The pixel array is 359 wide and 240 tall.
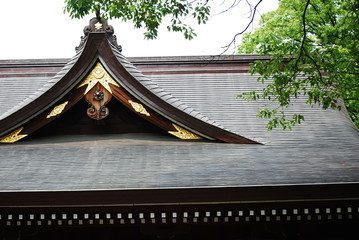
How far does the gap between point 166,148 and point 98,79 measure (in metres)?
1.51

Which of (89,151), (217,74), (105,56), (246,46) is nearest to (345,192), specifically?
(89,151)

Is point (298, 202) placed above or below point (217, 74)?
below

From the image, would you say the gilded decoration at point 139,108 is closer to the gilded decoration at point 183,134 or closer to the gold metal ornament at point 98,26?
the gilded decoration at point 183,134

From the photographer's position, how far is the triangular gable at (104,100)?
21.9 ft

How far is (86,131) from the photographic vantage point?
7.26m

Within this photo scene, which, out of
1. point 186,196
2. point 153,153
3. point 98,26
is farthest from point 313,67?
point 98,26

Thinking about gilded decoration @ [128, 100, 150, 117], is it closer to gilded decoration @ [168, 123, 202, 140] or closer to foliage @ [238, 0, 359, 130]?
gilded decoration @ [168, 123, 202, 140]

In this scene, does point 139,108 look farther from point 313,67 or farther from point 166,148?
point 313,67

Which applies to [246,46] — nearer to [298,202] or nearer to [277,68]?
[277,68]

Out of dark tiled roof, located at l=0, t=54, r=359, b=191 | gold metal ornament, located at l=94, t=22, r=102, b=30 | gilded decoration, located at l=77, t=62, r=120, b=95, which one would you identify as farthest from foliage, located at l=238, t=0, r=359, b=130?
gold metal ornament, located at l=94, t=22, r=102, b=30

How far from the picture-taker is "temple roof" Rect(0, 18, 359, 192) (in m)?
5.29

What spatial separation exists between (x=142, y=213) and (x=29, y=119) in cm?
276

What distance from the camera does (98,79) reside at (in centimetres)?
695

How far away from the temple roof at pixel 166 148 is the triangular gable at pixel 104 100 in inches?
0.6
